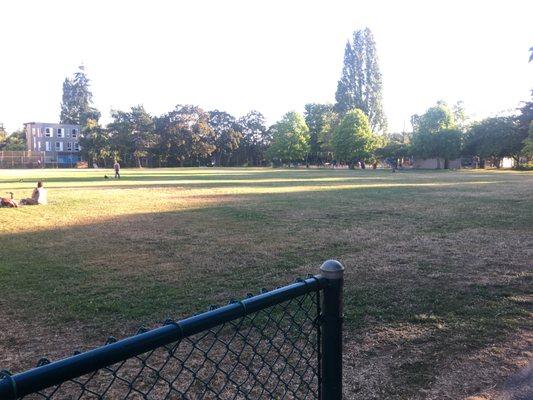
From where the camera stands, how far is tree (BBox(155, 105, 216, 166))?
88.4 m

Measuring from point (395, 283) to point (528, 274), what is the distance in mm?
2249

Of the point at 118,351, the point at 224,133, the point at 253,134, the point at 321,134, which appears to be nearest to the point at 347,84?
the point at 321,134

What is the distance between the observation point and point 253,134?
9944 cm

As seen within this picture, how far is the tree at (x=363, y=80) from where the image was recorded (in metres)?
84.8

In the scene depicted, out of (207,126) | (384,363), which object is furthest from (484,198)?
(207,126)

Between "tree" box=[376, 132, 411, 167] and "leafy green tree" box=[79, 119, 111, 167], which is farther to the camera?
"leafy green tree" box=[79, 119, 111, 167]

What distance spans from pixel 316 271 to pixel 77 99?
119108mm

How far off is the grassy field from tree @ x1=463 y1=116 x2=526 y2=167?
5483cm

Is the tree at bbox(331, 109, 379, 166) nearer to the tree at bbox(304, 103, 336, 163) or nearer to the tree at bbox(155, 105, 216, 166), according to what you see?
the tree at bbox(304, 103, 336, 163)

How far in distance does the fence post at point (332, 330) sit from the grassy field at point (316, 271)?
143cm

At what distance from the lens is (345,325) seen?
16.7ft

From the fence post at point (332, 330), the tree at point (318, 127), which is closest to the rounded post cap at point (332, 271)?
the fence post at point (332, 330)

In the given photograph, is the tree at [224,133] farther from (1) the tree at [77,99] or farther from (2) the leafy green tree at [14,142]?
(2) the leafy green tree at [14,142]

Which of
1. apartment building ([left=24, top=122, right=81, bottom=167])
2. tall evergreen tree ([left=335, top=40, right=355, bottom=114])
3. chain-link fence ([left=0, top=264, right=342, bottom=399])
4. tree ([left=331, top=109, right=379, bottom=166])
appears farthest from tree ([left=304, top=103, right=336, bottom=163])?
chain-link fence ([left=0, top=264, right=342, bottom=399])
